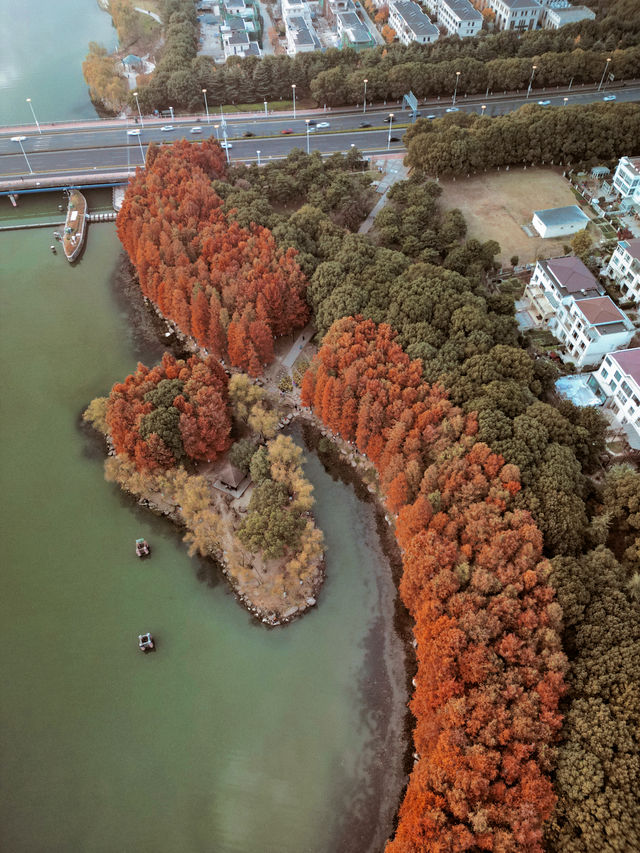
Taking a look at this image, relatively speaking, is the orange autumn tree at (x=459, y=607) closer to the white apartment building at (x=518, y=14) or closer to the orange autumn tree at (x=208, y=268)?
the orange autumn tree at (x=208, y=268)

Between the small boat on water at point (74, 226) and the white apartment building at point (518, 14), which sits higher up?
the white apartment building at point (518, 14)

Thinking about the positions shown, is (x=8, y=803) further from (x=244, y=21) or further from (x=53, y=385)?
(x=244, y=21)

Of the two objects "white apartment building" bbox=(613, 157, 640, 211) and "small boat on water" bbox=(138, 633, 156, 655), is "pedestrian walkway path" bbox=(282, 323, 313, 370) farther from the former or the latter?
"white apartment building" bbox=(613, 157, 640, 211)

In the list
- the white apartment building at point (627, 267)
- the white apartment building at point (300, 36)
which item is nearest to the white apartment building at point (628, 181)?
the white apartment building at point (627, 267)

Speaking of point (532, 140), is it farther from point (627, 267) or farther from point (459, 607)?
point (459, 607)

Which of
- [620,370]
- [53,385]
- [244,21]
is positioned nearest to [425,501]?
[620,370]

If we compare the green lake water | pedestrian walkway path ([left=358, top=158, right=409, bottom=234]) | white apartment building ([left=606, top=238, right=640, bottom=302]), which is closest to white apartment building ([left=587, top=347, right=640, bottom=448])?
white apartment building ([left=606, top=238, right=640, bottom=302])
